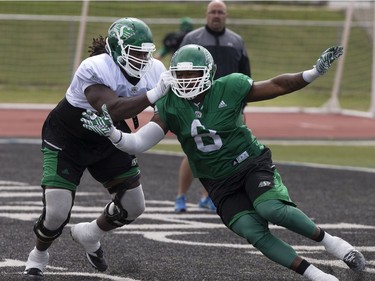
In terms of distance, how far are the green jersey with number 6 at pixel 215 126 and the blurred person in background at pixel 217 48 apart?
147 inches

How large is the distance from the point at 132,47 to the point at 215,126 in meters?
0.84

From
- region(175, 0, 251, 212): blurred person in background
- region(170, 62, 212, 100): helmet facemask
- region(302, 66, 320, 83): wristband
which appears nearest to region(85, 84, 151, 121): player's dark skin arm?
region(170, 62, 212, 100): helmet facemask

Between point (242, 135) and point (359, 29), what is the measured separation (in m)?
17.9

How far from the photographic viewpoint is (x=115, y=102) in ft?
23.1

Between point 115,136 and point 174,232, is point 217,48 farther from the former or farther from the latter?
point 115,136

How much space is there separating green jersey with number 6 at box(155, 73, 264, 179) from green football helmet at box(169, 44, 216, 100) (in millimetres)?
97

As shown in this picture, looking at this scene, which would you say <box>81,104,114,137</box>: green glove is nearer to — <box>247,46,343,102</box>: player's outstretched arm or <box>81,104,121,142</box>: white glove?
<box>81,104,121,142</box>: white glove

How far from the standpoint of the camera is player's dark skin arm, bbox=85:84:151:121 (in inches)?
273

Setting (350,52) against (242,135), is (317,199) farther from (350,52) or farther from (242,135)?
(350,52)

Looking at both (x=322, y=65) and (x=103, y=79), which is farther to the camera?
(x=103, y=79)

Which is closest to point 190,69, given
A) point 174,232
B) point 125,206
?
point 125,206

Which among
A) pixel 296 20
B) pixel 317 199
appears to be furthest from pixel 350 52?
pixel 317 199

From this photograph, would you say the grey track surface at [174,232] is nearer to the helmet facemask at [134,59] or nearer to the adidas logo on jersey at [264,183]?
the adidas logo on jersey at [264,183]

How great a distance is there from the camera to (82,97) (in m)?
7.39
